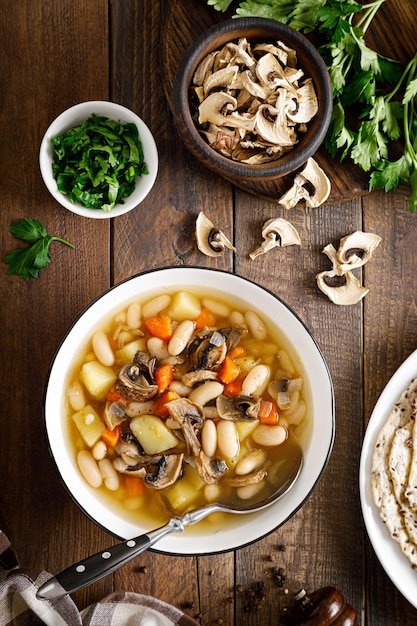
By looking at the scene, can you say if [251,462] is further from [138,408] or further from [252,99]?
[252,99]

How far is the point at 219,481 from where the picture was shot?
2.53 metres

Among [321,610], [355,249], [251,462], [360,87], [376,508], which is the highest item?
[360,87]

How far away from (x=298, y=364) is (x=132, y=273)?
2.25 feet

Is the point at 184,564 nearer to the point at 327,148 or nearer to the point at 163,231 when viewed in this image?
the point at 163,231

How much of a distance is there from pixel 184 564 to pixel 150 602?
18cm

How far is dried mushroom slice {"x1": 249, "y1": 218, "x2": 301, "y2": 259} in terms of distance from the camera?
8.87 feet

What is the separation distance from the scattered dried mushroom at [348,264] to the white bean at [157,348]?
2.02ft

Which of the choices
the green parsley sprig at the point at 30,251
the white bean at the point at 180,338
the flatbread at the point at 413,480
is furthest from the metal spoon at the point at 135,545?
the green parsley sprig at the point at 30,251

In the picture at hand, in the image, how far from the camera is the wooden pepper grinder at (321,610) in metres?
2.61

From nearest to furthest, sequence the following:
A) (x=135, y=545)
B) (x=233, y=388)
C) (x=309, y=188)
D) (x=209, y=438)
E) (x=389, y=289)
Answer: (x=135, y=545) < (x=209, y=438) < (x=233, y=388) < (x=309, y=188) < (x=389, y=289)

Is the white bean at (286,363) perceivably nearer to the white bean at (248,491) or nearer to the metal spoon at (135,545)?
the metal spoon at (135,545)

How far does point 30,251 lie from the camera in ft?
8.70

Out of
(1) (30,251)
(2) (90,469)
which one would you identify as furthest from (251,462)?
(1) (30,251)

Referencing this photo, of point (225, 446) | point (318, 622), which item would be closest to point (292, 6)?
point (225, 446)
